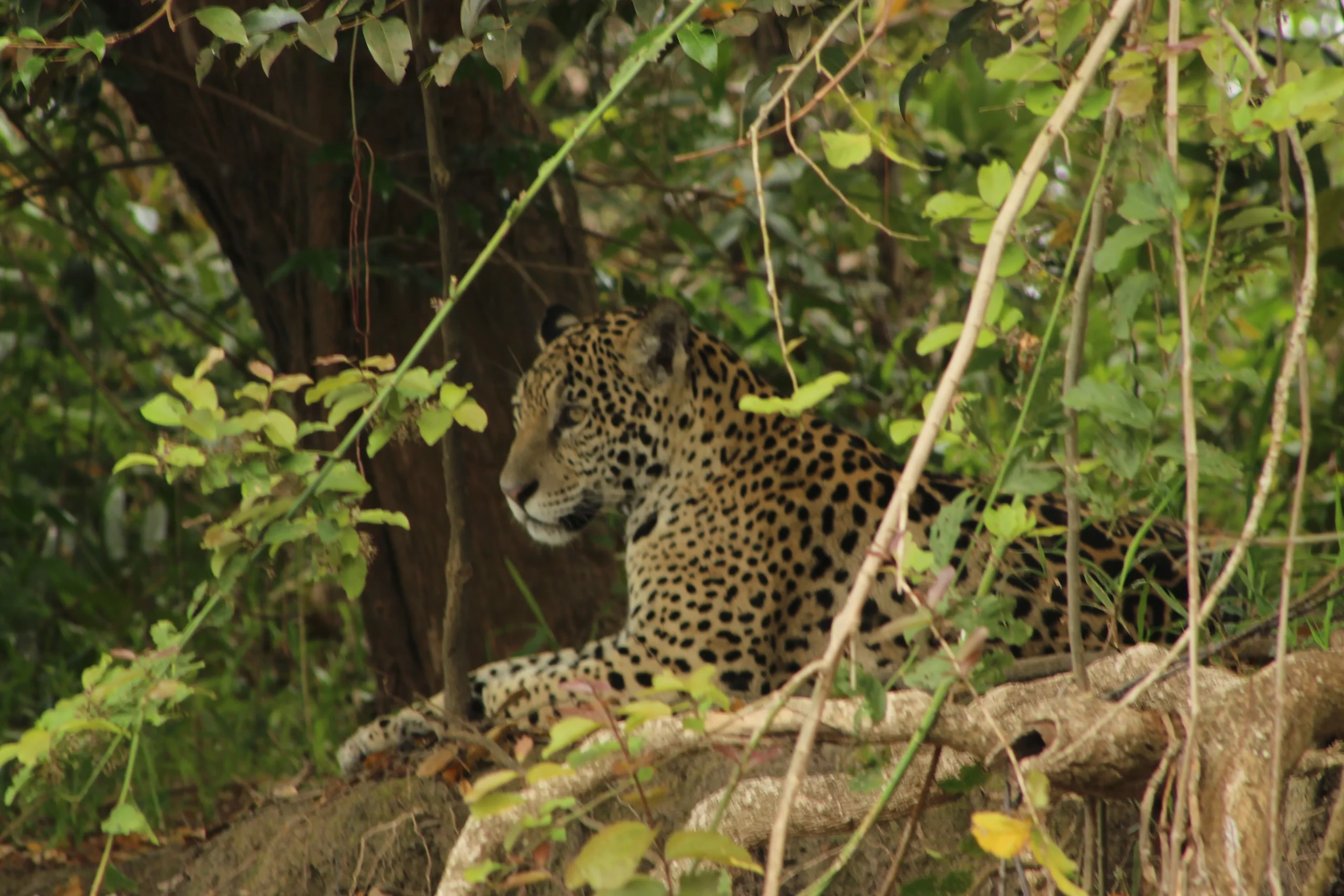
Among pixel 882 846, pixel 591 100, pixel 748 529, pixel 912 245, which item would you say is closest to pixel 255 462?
pixel 882 846

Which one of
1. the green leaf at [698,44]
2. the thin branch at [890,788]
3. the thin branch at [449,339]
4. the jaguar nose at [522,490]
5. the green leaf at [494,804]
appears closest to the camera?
the thin branch at [890,788]

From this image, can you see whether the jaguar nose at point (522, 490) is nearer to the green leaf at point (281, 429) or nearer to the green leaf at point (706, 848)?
the green leaf at point (281, 429)

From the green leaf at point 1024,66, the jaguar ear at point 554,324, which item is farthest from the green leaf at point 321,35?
the jaguar ear at point 554,324

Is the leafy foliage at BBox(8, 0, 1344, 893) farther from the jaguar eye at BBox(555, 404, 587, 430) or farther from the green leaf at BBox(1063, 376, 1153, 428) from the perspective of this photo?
the jaguar eye at BBox(555, 404, 587, 430)

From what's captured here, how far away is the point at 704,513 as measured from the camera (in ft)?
14.5

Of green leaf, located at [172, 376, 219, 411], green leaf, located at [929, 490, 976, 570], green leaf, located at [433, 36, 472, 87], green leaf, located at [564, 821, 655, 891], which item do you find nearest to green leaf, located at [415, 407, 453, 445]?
green leaf, located at [172, 376, 219, 411]

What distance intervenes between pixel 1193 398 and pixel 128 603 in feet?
16.9

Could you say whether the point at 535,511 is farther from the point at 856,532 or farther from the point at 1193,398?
the point at 1193,398

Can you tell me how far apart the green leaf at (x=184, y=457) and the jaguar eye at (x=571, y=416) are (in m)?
1.87

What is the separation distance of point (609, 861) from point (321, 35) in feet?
5.88

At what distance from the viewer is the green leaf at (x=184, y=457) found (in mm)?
2691

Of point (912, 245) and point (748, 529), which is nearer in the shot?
point (748, 529)

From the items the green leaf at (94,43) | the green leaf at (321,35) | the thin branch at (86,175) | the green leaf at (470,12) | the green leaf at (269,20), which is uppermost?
the thin branch at (86,175)

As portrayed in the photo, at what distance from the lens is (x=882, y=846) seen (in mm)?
3123
